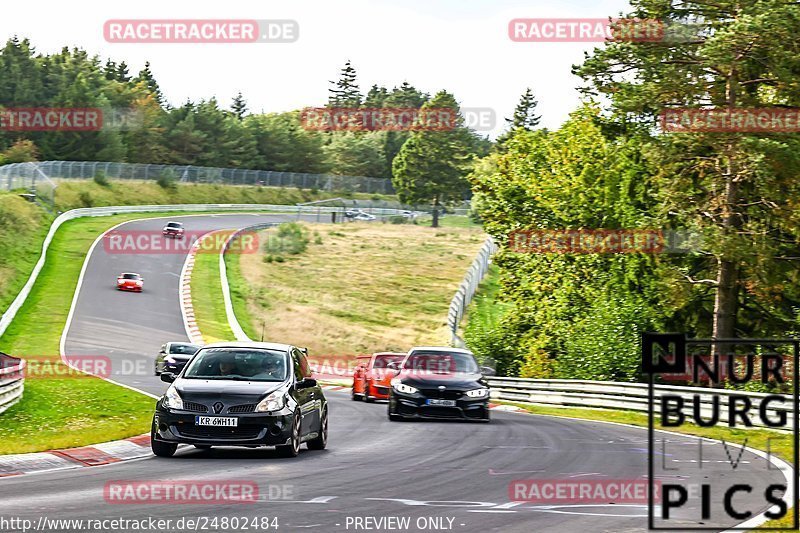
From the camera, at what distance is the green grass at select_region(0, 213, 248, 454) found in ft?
63.3

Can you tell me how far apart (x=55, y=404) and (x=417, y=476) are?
1280 centimetres

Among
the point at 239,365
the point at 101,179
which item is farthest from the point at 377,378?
the point at 101,179

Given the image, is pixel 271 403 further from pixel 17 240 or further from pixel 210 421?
pixel 17 240

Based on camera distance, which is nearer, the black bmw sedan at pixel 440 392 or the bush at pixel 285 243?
the black bmw sedan at pixel 440 392

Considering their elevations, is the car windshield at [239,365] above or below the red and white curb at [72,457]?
above

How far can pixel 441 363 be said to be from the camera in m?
25.8

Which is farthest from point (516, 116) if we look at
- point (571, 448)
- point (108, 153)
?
point (571, 448)

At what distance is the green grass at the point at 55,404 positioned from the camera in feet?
63.3

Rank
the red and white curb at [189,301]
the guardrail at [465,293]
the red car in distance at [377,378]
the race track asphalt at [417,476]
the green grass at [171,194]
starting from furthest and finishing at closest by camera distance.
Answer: the green grass at [171,194], the guardrail at [465,293], the red and white curb at [189,301], the red car in distance at [377,378], the race track asphalt at [417,476]

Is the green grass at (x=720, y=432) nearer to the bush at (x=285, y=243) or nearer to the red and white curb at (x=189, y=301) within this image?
the red and white curb at (x=189, y=301)

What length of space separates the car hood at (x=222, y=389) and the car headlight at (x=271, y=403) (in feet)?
0.27

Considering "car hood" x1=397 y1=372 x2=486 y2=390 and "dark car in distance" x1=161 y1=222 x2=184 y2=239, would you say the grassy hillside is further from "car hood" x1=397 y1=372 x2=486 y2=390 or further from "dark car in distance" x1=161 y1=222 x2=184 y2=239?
"car hood" x1=397 y1=372 x2=486 y2=390

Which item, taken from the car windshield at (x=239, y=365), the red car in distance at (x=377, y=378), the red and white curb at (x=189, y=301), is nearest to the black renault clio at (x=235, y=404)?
the car windshield at (x=239, y=365)

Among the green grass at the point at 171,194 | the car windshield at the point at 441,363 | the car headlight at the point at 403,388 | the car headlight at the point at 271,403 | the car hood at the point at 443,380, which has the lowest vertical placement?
the car headlight at the point at 403,388
